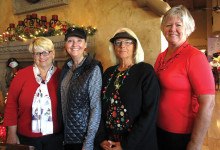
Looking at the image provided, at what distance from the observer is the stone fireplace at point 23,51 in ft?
8.69

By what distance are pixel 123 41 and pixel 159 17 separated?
109 centimetres

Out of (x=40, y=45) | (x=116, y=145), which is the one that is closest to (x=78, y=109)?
(x=116, y=145)

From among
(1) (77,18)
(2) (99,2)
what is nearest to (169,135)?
(2) (99,2)

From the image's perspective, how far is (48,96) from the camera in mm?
1588

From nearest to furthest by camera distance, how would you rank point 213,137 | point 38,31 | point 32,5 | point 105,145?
point 105,145 < point 213,137 < point 38,31 < point 32,5

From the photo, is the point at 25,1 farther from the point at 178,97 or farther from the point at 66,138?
the point at 178,97

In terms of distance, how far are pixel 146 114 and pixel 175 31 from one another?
0.67 meters

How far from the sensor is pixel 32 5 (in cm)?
342

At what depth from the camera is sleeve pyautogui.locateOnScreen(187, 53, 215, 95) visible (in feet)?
3.45

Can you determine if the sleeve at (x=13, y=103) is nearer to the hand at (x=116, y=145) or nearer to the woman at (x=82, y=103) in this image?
the woman at (x=82, y=103)

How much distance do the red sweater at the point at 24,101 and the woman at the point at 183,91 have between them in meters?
1.03

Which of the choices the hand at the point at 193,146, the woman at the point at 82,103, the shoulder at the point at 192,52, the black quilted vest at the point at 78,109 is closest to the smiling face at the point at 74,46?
the woman at the point at 82,103

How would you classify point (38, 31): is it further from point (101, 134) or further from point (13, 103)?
point (101, 134)

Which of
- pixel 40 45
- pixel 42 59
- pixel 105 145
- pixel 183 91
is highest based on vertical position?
pixel 40 45
